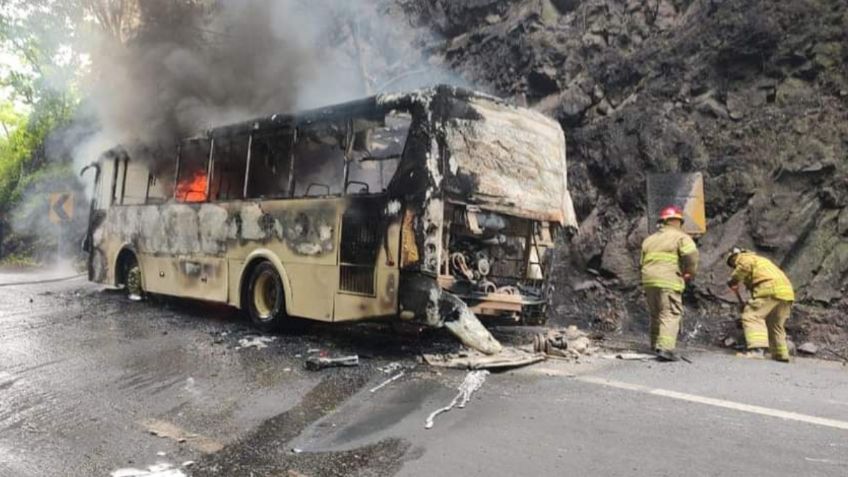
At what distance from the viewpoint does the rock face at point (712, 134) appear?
7871 millimetres

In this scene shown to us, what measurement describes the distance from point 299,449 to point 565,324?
6242 millimetres

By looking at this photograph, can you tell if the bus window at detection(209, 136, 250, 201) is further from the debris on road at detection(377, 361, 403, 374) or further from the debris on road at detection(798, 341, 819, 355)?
the debris on road at detection(798, 341, 819, 355)

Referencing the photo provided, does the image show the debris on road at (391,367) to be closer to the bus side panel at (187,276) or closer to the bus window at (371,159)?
the bus window at (371,159)

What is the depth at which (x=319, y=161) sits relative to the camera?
687 centimetres

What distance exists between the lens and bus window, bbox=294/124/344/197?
6516mm

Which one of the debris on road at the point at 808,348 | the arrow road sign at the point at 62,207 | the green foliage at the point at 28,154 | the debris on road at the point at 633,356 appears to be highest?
the green foliage at the point at 28,154

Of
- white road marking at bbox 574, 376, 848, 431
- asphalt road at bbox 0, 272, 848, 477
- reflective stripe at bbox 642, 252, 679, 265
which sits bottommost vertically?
asphalt road at bbox 0, 272, 848, 477

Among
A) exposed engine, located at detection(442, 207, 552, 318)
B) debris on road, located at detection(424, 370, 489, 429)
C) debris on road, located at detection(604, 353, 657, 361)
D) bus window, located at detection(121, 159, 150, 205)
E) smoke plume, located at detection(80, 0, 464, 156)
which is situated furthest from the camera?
smoke plume, located at detection(80, 0, 464, 156)

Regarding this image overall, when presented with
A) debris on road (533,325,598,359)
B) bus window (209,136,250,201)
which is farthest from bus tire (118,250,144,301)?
debris on road (533,325,598,359)

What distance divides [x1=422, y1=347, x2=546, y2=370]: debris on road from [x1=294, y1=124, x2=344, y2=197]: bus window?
6.76 feet

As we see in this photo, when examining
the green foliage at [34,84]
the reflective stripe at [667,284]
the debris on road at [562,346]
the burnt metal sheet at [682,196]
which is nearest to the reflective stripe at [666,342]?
the reflective stripe at [667,284]

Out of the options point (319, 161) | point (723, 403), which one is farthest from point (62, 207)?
point (723, 403)

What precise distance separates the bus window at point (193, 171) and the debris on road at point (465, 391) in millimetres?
4869

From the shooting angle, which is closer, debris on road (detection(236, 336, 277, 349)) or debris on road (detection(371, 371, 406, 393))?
debris on road (detection(371, 371, 406, 393))
